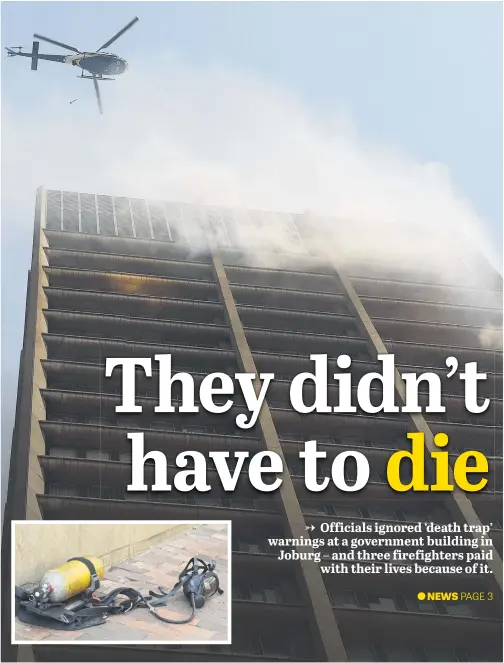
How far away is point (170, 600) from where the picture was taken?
24812 mm

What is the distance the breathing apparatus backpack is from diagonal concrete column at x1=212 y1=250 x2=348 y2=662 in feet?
12.8

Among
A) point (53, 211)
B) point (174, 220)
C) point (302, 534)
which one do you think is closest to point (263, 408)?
point (302, 534)

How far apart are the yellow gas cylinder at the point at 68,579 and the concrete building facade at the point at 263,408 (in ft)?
4.86

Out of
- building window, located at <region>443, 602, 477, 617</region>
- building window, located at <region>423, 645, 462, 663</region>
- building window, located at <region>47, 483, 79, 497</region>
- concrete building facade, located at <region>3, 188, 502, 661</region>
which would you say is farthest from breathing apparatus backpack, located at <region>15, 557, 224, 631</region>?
building window, located at <region>443, 602, 477, 617</region>

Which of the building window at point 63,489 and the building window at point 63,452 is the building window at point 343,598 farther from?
the building window at point 63,452

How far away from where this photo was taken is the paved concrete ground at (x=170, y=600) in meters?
24.0

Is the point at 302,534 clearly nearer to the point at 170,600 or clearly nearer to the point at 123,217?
the point at 170,600

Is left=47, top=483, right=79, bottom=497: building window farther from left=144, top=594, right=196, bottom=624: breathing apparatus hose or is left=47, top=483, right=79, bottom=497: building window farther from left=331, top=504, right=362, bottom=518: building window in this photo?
left=331, top=504, right=362, bottom=518: building window

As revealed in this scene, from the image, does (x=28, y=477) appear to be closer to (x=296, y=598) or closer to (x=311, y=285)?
(x=296, y=598)

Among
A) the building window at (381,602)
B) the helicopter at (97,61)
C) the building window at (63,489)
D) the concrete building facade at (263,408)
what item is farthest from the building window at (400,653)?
the helicopter at (97,61)

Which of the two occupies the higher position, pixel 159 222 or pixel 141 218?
pixel 141 218

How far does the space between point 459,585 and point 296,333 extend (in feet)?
53.3

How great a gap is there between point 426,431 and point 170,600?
565 inches

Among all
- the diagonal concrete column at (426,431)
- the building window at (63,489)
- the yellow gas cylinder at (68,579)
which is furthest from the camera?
the building window at (63,489)
